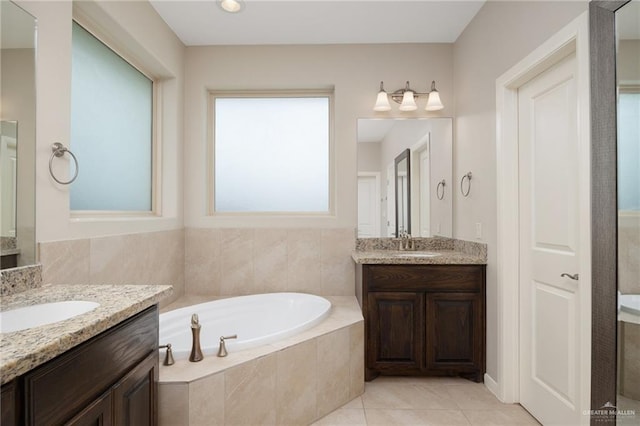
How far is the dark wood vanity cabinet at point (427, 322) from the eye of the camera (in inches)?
94.5

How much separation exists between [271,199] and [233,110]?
90cm

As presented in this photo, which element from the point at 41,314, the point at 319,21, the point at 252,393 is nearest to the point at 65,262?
Answer: the point at 41,314

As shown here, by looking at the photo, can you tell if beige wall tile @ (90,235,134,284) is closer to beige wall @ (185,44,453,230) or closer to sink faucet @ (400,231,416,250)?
beige wall @ (185,44,453,230)

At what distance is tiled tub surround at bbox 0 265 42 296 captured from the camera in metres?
1.26

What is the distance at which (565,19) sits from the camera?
1621 millimetres

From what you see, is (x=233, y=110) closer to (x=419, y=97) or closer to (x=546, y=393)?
(x=419, y=97)

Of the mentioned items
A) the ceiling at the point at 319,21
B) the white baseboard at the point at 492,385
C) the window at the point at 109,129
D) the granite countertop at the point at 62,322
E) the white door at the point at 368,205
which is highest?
the ceiling at the point at 319,21

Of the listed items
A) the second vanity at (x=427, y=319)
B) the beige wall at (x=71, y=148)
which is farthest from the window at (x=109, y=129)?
the second vanity at (x=427, y=319)

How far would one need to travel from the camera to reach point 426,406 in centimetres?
214

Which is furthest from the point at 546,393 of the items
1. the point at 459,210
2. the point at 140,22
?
the point at 140,22

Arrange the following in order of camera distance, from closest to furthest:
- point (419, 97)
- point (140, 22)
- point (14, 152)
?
point (14, 152) → point (140, 22) → point (419, 97)

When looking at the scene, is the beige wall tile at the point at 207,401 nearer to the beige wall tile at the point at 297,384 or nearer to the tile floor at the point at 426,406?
the beige wall tile at the point at 297,384

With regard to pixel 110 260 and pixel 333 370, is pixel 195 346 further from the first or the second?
pixel 333 370

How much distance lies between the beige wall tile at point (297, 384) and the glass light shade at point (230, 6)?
229cm
